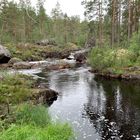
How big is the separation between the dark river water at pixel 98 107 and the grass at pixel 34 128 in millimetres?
2073

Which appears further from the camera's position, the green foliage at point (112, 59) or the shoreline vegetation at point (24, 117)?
the green foliage at point (112, 59)

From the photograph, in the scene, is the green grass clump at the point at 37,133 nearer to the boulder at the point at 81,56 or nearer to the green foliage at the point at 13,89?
the green foliage at the point at 13,89

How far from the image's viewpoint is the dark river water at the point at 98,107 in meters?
16.2

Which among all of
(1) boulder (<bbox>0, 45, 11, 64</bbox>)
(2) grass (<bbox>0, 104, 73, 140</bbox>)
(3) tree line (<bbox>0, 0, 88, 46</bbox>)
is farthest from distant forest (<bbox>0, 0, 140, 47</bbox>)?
(2) grass (<bbox>0, 104, 73, 140</bbox>)

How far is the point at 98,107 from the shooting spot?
2167cm

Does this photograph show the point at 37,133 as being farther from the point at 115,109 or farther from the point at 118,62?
the point at 118,62

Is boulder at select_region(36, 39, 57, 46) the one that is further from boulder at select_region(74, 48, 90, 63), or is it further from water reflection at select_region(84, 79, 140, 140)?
water reflection at select_region(84, 79, 140, 140)

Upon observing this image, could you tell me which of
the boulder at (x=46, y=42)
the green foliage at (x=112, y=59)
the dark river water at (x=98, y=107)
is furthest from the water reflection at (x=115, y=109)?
the boulder at (x=46, y=42)

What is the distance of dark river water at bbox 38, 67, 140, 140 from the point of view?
53.1ft

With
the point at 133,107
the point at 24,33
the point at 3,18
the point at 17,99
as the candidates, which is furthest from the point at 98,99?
the point at 24,33

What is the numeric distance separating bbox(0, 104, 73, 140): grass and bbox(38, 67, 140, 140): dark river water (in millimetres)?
2073

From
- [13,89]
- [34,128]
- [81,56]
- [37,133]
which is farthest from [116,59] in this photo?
[37,133]

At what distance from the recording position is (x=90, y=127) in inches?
666

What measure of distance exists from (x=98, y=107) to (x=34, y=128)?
972cm
